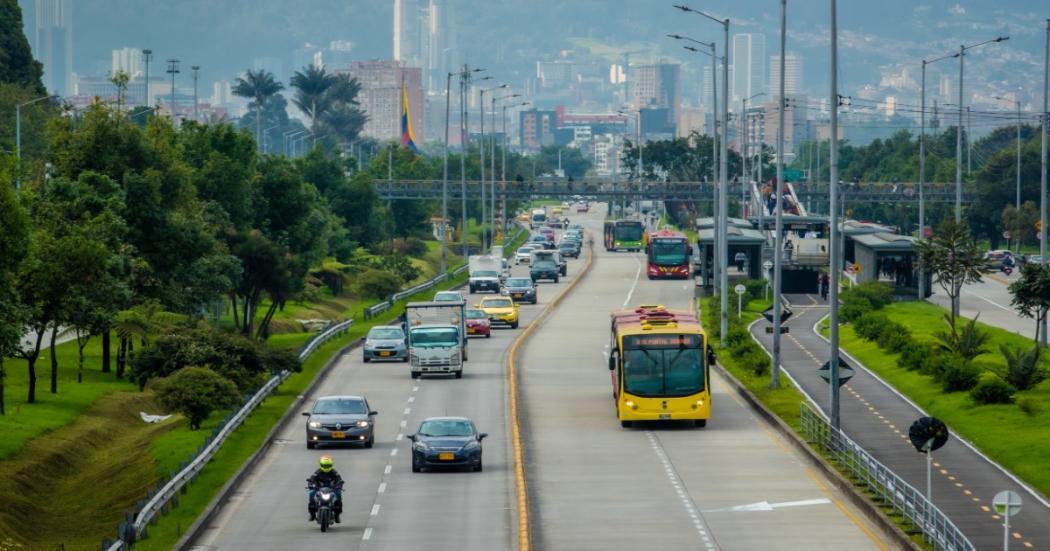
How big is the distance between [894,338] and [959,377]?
531 inches

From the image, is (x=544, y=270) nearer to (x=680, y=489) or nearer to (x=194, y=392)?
(x=194, y=392)

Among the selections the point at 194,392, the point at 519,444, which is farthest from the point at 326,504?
the point at 194,392

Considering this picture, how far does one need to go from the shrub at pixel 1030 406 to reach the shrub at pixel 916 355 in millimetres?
11488

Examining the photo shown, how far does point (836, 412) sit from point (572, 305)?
194 ft

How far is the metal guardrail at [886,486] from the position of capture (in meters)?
34.0

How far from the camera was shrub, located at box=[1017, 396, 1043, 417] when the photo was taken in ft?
175

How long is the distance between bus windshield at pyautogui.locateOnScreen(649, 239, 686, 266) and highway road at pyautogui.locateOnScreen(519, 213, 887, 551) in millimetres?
56156

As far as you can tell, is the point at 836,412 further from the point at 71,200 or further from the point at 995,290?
the point at 995,290

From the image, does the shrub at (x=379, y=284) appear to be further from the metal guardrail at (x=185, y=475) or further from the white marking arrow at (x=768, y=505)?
the white marking arrow at (x=768, y=505)

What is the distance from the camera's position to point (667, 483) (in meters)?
43.9

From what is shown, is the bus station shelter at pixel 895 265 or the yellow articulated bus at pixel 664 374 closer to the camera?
the yellow articulated bus at pixel 664 374

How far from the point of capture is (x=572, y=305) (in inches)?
4200

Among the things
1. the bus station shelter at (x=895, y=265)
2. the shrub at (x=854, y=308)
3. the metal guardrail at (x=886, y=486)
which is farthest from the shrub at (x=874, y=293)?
the metal guardrail at (x=886, y=486)

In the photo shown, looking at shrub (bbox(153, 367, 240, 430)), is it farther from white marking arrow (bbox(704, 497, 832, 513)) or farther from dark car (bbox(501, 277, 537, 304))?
dark car (bbox(501, 277, 537, 304))
